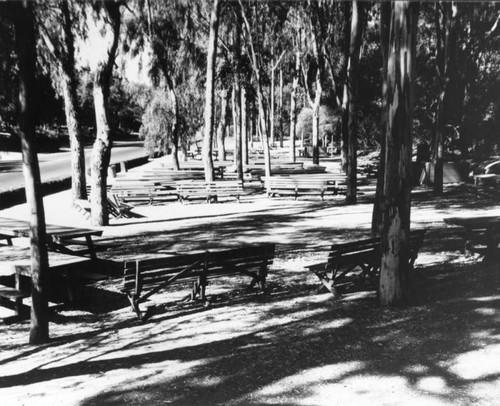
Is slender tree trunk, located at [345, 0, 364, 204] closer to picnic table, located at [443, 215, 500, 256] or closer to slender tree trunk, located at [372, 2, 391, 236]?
→ slender tree trunk, located at [372, 2, 391, 236]

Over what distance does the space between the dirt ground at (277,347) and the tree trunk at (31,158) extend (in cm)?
40

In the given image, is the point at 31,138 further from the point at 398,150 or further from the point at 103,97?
the point at 103,97

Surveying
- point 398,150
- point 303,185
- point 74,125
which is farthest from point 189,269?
point 303,185

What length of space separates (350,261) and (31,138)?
14.6ft

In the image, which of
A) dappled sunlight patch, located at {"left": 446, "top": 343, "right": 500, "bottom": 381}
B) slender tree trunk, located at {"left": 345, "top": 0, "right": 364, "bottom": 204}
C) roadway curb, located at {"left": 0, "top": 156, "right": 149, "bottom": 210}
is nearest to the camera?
dappled sunlight patch, located at {"left": 446, "top": 343, "right": 500, "bottom": 381}

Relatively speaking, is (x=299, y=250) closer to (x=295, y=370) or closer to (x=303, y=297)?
(x=303, y=297)

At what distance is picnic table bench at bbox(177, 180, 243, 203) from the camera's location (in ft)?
61.8

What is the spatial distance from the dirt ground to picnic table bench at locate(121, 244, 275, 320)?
271 mm

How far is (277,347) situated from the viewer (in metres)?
5.42

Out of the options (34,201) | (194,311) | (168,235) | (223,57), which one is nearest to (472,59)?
(223,57)

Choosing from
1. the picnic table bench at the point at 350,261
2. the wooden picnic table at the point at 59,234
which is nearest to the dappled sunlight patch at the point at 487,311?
the picnic table bench at the point at 350,261

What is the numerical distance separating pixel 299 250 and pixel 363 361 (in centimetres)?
570

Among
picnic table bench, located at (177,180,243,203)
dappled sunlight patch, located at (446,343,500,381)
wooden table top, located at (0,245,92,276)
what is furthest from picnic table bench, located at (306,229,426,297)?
picnic table bench, located at (177,180,243,203)

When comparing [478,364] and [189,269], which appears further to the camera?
[189,269]
